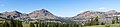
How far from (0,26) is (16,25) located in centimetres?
1529

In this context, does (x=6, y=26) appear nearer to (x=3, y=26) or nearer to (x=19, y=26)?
(x=3, y=26)

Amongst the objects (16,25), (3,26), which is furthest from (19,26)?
(3,26)

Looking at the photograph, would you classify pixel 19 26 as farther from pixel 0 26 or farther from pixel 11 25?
pixel 0 26

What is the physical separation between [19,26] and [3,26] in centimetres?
1706

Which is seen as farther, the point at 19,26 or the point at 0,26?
the point at 19,26

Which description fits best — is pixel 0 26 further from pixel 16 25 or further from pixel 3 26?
pixel 16 25

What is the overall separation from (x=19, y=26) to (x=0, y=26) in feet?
64.9

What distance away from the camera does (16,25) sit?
176125 mm

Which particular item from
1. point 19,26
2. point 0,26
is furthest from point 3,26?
point 19,26

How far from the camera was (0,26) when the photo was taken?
537ft

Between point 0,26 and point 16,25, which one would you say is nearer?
point 0,26

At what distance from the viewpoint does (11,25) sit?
175 metres

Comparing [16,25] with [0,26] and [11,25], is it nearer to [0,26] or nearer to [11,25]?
[11,25]

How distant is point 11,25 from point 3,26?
33.1 ft
